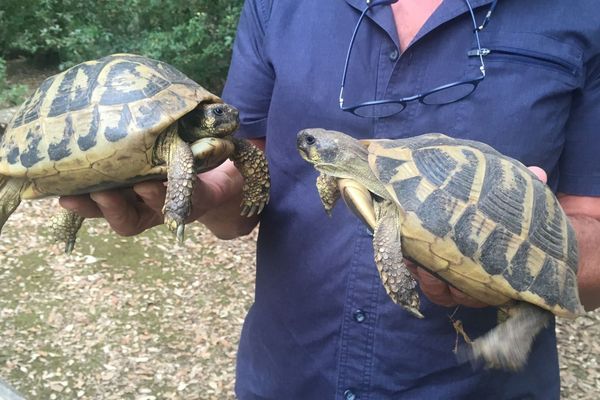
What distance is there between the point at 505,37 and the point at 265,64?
1.85 ft

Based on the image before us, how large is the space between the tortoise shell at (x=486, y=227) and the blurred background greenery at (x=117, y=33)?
4084 millimetres

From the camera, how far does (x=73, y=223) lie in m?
2.02

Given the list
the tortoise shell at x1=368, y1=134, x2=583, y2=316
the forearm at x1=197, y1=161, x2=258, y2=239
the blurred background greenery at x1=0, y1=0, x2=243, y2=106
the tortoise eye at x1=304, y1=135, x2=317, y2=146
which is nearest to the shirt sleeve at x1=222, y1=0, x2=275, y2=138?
the forearm at x1=197, y1=161, x2=258, y2=239

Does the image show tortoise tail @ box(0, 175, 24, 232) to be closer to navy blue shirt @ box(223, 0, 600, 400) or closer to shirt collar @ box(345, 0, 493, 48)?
navy blue shirt @ box(223, 0, 600, 400)

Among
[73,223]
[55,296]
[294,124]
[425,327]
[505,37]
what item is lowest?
[55,296]

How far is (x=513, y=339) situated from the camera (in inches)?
46.9

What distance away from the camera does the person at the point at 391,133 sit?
1.30m

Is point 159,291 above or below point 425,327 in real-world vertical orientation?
below

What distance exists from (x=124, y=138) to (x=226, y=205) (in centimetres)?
37

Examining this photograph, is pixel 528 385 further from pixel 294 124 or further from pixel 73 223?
pixel 73 223

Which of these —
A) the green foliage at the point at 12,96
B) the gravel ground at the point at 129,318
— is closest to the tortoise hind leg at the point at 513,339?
the gravel ground at the point at 129,318

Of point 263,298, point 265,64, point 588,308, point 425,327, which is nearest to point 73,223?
point 263,298

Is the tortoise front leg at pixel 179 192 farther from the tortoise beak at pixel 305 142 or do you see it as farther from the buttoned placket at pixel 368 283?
the buttoned placket at pixel 368 283

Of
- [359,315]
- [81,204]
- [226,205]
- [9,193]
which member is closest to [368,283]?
[359,315]
